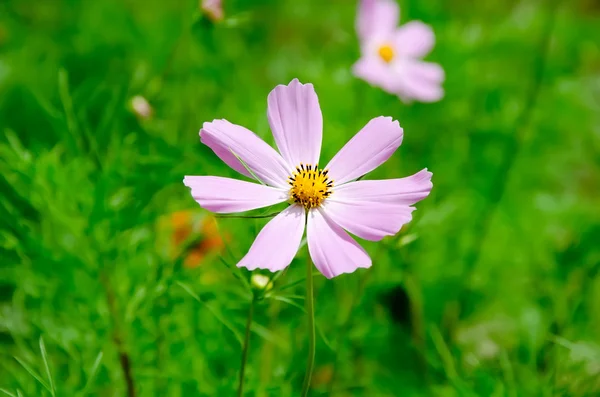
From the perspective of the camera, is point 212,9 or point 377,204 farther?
point 212,9

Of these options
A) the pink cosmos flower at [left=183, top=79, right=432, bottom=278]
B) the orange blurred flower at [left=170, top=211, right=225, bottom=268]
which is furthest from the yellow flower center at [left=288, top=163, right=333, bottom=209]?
the orange blurred flower at [left=170, top=211, right=225, bottom=268]

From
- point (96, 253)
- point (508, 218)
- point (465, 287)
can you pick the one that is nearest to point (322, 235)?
point (96, 253)

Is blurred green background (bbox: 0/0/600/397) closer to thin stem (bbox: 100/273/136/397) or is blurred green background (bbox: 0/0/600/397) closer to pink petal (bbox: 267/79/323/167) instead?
thin stem (bbox: 100/273/136/397)

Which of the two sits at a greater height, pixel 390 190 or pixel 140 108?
pixel 140 108

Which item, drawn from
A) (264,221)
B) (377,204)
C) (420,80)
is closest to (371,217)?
(377,204)

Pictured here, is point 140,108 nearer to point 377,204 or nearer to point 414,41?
point 377,204
